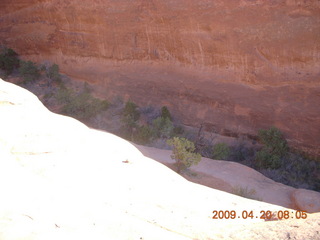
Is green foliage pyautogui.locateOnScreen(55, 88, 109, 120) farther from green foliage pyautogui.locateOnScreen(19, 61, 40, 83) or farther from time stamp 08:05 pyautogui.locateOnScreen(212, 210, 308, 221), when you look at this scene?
time stamp 08:05 pyautogui.locateOnScreen(212, 210, 308, 221)

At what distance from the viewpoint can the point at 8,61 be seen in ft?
49.1

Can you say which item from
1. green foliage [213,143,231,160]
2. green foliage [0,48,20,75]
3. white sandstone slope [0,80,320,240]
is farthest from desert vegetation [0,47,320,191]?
white sandstone slope [0,80,320,240]

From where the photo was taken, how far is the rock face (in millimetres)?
9008

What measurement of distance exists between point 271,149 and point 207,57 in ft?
11.8

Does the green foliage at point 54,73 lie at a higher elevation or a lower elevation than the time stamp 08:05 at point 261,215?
lower

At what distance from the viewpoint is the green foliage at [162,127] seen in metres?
9.89

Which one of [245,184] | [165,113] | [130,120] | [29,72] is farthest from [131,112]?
[29,72]

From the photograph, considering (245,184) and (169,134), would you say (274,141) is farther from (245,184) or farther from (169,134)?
(169,134)

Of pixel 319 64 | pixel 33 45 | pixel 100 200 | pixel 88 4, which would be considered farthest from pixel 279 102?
pixel 33 45

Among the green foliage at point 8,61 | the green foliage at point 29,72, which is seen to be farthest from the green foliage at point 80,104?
the green foliage at point 8,61

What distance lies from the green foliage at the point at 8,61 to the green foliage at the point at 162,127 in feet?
28.0

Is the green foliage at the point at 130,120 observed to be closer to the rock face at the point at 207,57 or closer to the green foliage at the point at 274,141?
the rock face at the point at 207,57

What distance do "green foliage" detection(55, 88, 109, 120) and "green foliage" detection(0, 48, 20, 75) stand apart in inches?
157

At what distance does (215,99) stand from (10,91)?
260 inches
